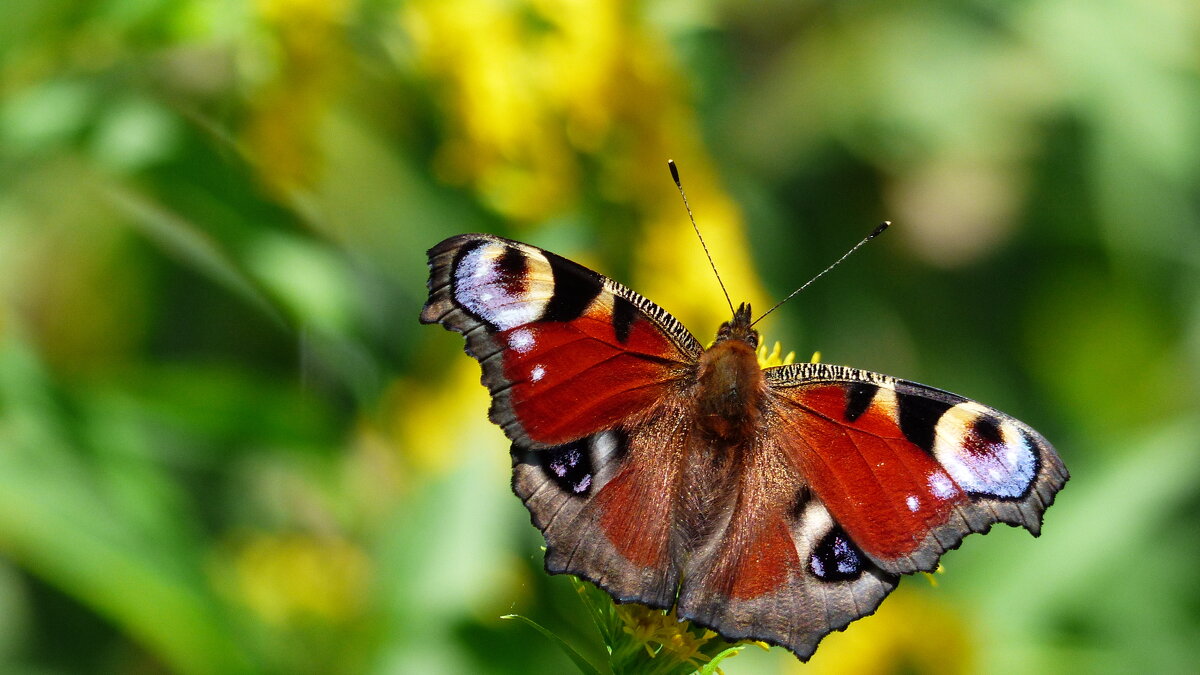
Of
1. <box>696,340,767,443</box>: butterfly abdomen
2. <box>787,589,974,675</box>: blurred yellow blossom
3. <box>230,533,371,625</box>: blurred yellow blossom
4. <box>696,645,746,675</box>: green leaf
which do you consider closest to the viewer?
<box>696,645,746,675</box>: green leaf

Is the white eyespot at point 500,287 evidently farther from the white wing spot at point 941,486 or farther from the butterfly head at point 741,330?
the white wing spot at point 941,486

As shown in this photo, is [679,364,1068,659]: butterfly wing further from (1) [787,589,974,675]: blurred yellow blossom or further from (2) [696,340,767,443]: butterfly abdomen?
(1) [787,589,974,675]: blurred yellow blossom

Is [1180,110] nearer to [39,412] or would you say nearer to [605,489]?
[605,489]

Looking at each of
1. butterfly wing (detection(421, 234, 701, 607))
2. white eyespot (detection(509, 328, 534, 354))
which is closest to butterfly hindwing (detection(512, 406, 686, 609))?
butterfly wing (detection(421, 234, 701, 607))

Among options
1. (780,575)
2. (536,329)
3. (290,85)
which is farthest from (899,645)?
(290,85)

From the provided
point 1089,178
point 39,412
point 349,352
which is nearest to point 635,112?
point 349,352
